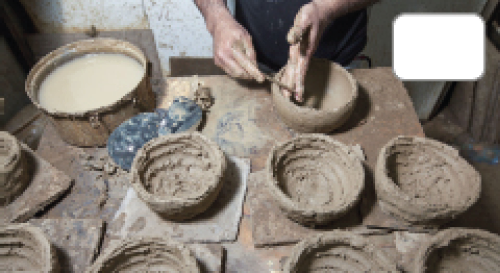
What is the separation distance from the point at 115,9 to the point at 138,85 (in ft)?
8.03

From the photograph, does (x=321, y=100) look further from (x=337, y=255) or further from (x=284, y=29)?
(x=337, y=255)

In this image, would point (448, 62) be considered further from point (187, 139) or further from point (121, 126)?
point (121, 126)

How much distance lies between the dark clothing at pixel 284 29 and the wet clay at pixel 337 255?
5.79 feet

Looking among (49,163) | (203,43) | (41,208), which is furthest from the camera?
(203,43)

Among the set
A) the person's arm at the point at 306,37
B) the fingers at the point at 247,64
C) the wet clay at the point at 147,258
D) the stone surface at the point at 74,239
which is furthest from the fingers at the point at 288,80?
the stone surface at the point at 74,239

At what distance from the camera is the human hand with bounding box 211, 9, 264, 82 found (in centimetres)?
250

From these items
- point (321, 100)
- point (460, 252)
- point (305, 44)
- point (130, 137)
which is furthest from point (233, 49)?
point (460, 252)

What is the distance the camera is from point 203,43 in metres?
4.72

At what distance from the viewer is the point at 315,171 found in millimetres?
2416

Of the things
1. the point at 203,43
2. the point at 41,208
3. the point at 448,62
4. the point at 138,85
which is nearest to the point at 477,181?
the point at 448,62

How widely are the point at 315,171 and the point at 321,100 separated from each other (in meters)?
0.75

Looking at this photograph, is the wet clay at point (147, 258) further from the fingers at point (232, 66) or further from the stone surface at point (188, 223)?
the fingers at point (232, 66)

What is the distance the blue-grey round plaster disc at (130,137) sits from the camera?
7.90ft

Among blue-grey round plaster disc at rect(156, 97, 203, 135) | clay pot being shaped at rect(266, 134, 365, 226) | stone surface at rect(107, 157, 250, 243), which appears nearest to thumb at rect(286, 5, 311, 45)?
clay pot being shaped at rect(266, 134, 365, 226)
